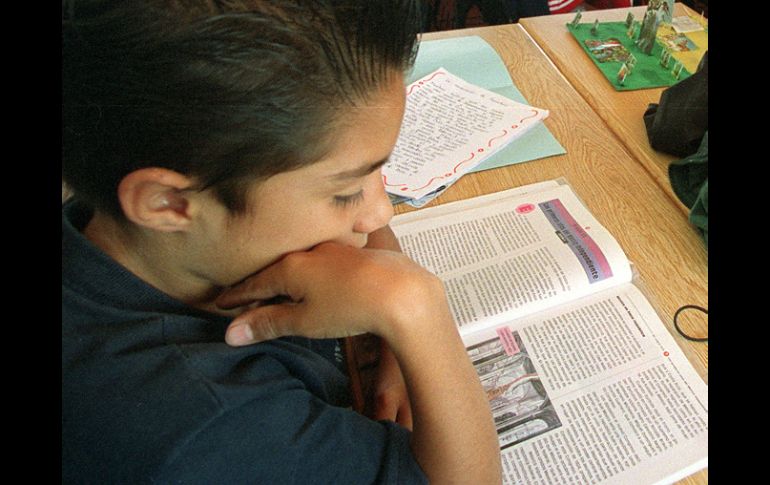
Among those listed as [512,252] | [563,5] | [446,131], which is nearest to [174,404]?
[512,252]

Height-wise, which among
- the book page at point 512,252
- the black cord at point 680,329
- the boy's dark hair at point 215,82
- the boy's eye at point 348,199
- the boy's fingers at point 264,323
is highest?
the boy's dark hair at point 215,82

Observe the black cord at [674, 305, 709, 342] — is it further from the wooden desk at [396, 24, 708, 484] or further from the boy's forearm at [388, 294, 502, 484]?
the boy's forearm at [388, 294, 502, 484]

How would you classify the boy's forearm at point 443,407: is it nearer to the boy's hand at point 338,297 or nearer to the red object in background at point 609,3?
the boy's hand at point 338,297

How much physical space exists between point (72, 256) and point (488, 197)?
0.56m

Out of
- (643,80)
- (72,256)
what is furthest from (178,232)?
(643,80)

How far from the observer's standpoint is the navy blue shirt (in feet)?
1.07

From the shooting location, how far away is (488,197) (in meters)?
0.77

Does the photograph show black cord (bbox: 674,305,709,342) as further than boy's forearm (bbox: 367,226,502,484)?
Yes

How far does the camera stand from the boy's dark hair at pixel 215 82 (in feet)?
0.97

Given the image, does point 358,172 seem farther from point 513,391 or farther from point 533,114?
point 533,114

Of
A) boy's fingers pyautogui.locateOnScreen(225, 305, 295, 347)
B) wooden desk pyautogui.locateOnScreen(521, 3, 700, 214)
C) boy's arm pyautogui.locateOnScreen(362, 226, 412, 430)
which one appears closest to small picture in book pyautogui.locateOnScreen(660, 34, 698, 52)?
wooden desk pyautogui.locateOnScreen(521, 3, 700, 214)

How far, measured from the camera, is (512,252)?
69 cm

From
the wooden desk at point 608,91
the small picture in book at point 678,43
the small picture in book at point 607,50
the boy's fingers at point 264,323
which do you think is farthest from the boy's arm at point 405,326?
the small picture in book at point 678,43

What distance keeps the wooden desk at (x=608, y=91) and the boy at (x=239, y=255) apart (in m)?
0.53
